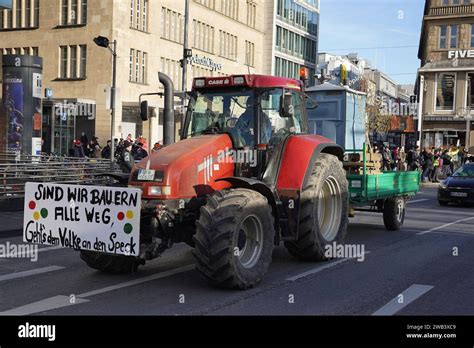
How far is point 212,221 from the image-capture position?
6.43 metres

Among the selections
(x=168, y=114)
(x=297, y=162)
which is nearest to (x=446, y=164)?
(x=168, y=114)

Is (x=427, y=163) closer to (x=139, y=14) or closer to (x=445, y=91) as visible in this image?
(x=445, y=91)

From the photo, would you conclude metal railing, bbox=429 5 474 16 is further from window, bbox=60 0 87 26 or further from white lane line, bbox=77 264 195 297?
white lane line, bbox=77 264 195 297

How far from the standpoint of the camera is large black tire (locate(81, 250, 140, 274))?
7480 mm

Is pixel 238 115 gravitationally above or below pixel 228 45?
below

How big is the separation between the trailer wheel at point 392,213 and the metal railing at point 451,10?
136 feet

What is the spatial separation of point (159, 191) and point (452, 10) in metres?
48.1

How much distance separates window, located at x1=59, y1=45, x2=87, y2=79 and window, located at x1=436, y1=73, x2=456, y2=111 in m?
28.2

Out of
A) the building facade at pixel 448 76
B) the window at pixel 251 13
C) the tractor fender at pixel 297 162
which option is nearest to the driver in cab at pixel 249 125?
the tractor fender at pixel 297 162

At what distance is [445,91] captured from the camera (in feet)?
155

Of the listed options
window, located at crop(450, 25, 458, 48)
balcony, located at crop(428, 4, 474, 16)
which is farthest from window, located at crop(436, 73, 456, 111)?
balcony, located at crop(428, 4, 474, 16)

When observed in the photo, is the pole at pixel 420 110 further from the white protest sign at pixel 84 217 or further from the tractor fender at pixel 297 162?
the white protest sign at pixel 84 217

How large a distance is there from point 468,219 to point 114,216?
11177mm
